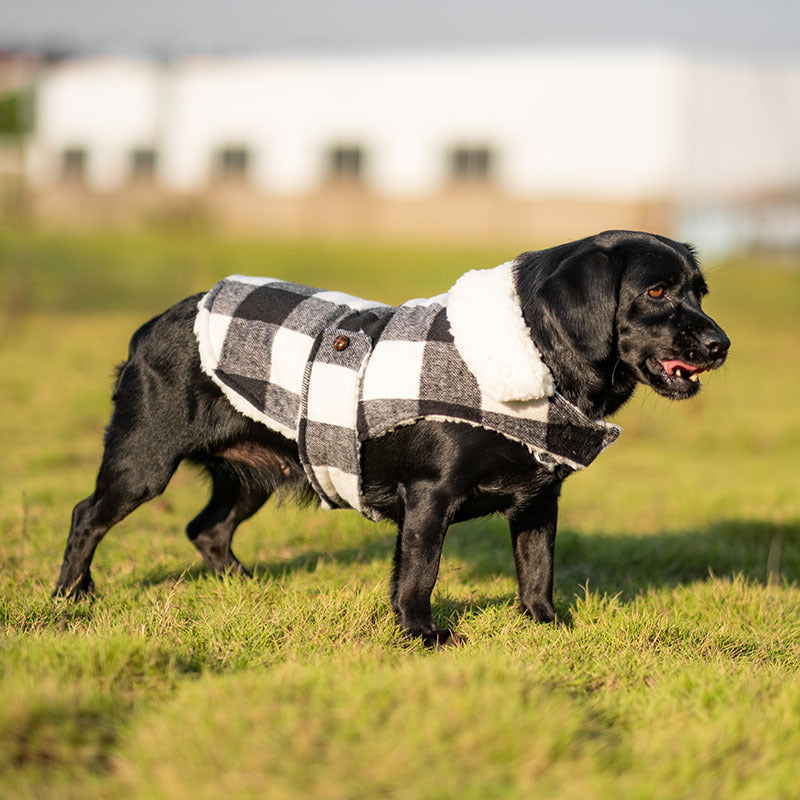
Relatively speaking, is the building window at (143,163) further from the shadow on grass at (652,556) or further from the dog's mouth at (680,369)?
the dog's mouth at (680,369)

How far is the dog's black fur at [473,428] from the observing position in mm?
3811

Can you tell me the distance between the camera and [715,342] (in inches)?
150

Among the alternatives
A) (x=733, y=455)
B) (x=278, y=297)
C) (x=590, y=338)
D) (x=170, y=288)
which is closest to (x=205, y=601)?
(x=278, y=297)

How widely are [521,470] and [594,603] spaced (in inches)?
33.6

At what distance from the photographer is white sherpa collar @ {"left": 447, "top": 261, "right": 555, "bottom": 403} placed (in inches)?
145

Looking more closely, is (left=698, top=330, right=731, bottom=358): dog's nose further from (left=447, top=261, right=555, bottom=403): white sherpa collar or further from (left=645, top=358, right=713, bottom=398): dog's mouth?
(left=447, top=261, right=555, bottom=403): white sherpa collar

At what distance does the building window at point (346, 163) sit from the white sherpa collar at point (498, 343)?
102 ft

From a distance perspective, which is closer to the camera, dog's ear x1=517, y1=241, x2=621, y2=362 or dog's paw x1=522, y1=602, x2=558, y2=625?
dog's ear x1=517, y1=241, x2=621, y2=362

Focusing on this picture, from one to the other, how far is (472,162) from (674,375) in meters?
30.4

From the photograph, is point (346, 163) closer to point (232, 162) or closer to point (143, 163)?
point (232, 162)

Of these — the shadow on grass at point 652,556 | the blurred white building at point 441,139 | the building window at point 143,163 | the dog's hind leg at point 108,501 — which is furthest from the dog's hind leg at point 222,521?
the building window at point 143,163

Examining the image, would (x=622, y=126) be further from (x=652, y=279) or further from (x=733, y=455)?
(x=652, y=279)

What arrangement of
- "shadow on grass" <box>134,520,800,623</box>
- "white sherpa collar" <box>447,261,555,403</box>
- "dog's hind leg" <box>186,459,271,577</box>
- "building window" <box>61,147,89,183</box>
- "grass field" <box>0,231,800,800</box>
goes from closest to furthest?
"grass field" <box>0,231,800,800</box> < "white sherpa collar" <box>447,261,555,403</box> < "dog's hind leg" <box>186,459,271,577</box> < "shadow on grass" <box>134,520,800,623</box> < "building window" <box>61,147,89,183</box>

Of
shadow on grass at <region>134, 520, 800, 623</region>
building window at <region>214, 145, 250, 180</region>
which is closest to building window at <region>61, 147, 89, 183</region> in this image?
building window at <region>214, 145, 250, 180</region>
